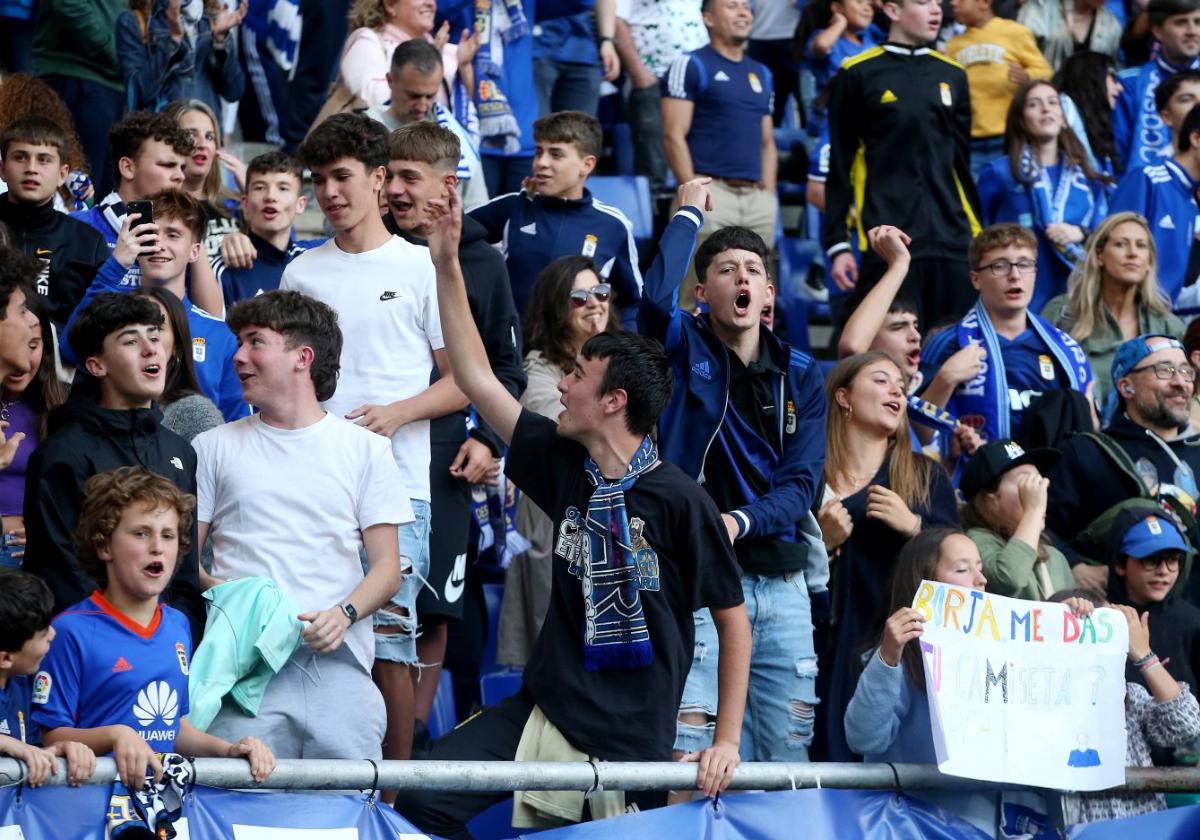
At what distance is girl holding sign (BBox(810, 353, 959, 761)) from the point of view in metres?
6.79

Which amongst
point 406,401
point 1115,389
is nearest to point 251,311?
point 406,401

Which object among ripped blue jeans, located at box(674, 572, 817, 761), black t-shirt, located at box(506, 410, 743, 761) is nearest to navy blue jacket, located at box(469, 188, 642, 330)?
ripped blue jeans, located at box(674, 572, 817, 761)

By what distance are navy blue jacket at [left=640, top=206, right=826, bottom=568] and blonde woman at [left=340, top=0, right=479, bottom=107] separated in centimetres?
325

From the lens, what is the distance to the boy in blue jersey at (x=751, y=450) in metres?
6.24

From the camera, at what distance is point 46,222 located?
7344mm

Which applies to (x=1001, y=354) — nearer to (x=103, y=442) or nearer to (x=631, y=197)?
(x=631, y=197)

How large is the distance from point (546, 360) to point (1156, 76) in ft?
20.3

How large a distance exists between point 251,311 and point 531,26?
5.88 metres

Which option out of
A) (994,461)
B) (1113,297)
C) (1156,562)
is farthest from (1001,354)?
(1156,562)

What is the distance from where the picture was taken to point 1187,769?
597 centimetres

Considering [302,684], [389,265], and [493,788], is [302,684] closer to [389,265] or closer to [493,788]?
[493,788]

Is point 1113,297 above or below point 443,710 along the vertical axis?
above

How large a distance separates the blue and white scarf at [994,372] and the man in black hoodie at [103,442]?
12.7 feet

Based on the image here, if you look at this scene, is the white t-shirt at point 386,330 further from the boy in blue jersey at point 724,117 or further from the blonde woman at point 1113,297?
the boy in blue jersey at point 724,117
